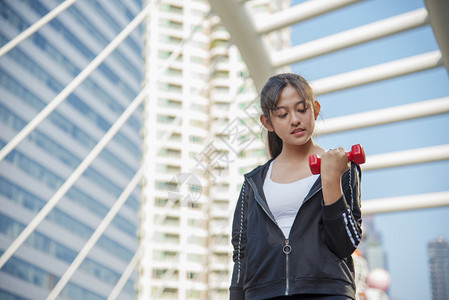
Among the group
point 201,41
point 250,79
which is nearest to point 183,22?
point 201,41

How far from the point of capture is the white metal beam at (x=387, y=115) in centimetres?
315

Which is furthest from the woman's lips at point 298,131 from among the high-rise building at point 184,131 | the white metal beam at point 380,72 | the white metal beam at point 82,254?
the high-rise building at point 184,131

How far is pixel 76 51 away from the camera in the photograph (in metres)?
60.7

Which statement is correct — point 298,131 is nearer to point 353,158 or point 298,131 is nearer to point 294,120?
point 294,120

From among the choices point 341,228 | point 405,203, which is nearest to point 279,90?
point 341,228

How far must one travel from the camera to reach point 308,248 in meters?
1.14

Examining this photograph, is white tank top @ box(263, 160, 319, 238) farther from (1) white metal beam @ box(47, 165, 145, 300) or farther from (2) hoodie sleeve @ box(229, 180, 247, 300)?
(1) white metal beam @ box(47, 165, 145, 300)

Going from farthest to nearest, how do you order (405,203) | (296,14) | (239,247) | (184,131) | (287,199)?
(184,131)
(405,203)
(296,14)
(239,247)
(287,199)

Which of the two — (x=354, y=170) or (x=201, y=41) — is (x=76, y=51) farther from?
(x=354, y=170)

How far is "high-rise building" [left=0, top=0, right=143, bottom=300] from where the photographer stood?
50.8 m

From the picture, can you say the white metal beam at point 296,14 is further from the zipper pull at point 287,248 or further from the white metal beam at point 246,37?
the zipper pull at point 287,248

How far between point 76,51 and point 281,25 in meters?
60.8

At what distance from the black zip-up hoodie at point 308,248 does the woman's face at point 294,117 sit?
0.12m

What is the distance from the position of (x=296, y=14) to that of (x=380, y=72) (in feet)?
2.01
